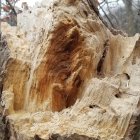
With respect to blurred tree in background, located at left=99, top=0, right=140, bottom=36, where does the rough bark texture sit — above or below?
below

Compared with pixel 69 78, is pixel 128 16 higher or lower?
higher

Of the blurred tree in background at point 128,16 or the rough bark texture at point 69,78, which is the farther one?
the blurred tree in background at point 128,16

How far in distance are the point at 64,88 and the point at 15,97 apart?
26 cm

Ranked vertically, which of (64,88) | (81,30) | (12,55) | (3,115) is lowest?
(3,115)

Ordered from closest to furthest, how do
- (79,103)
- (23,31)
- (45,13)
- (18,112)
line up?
(79,103)
(18,112)
(45,13)
(23,31)

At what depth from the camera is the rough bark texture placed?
5.50 feet

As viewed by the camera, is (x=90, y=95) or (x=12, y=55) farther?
(x=12, y=55)

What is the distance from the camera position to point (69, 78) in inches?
77.4

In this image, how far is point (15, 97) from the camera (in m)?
2.00

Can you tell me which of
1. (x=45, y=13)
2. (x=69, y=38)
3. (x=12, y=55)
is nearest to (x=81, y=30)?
(x=69, y=38)

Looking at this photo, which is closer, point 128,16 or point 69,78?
point 69,78

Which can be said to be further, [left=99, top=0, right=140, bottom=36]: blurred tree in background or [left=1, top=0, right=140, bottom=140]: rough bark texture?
[left=99, top=0, right=140, bottom=36]: blurred tree in background

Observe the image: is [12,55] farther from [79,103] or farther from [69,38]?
[79,103]

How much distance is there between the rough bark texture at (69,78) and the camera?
65.9 inches
